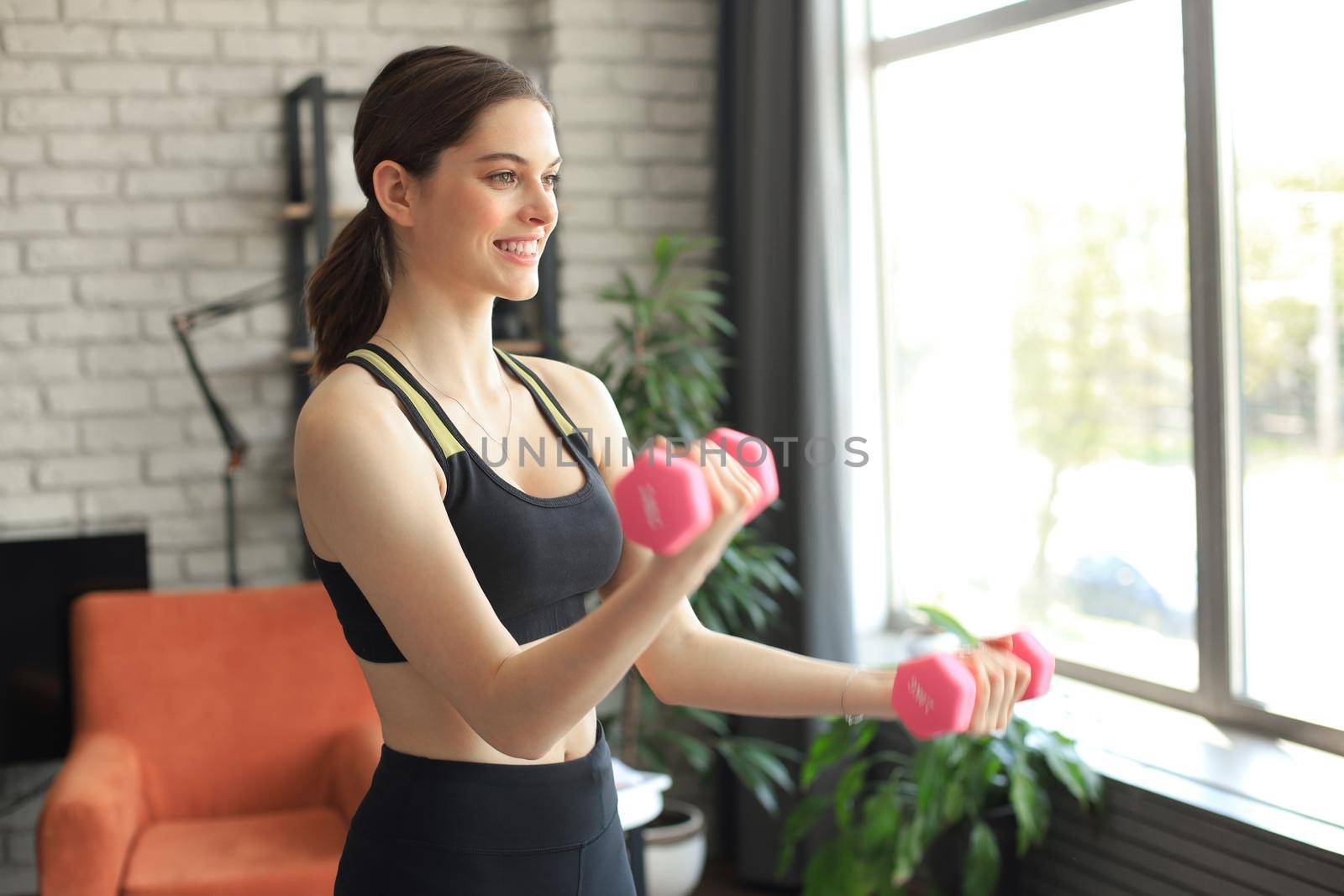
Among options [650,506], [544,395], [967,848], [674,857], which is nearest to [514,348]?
[674,857]

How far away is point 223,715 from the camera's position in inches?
113

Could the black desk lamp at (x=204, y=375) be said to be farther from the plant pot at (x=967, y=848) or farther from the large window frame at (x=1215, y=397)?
the large window frame at (x=1215, y=397)

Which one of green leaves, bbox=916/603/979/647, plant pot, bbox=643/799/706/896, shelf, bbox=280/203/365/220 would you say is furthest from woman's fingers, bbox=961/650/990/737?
shelf, bbox=280/203/365/220

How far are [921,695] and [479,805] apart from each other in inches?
16.3

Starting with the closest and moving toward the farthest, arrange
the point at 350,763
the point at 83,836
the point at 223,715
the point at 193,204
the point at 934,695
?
1. the point at 934,695
2. the point at 83,836
3. the point at 350,763
4. the point at 223,715
5. the point at 193,204

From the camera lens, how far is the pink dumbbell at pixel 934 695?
1.12 meters

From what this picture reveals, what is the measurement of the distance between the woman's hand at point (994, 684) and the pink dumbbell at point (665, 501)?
1.09 ft

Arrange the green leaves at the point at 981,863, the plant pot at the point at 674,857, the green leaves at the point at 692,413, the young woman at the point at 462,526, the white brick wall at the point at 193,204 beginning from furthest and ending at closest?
1. the white brick wall at the point at 193,204
2. the plant pot at the point at 674,857
3. the green leaves at the point at 692,413
4. the green leaves at the point at 981,863
5. the young woman at the point at 462,526

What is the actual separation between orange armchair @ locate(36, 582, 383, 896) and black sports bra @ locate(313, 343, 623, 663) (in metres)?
1.50

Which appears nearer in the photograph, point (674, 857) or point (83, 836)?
point (83, 836)

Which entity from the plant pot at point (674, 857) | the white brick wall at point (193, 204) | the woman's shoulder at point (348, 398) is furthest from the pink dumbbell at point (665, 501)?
the white brick wall at point (193, 204)

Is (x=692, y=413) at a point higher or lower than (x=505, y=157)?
lower

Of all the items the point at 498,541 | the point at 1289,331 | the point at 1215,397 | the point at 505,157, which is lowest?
the point at 498,541

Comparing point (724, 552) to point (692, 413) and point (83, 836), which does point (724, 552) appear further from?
point (83, 836)
